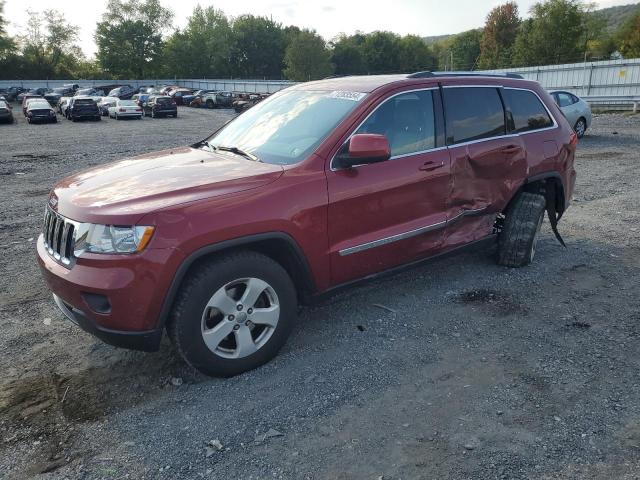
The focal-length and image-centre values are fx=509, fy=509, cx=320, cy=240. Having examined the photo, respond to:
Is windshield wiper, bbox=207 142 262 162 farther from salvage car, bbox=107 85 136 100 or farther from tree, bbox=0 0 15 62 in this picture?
tree, bbox=0 0 15 62

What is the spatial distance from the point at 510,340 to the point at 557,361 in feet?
1.26

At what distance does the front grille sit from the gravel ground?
2.81ft

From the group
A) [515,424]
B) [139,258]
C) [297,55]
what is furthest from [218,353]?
[297,55]

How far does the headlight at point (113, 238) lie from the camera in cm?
289

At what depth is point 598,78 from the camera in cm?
2759

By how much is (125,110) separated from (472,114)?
30838mm

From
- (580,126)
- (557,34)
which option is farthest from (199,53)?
(580,126)

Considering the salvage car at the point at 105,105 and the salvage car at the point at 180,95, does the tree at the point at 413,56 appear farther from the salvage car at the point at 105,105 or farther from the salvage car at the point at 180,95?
the salvage car at the point at 105,105

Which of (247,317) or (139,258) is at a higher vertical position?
(139,258)

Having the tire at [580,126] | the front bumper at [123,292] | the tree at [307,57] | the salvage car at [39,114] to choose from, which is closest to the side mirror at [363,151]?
the front bumper at [123,292]

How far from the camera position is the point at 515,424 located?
2914 mm

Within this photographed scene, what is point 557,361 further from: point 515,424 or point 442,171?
point 442,171

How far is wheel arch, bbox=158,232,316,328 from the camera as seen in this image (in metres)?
3.01

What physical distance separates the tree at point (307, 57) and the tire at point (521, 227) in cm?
7616
